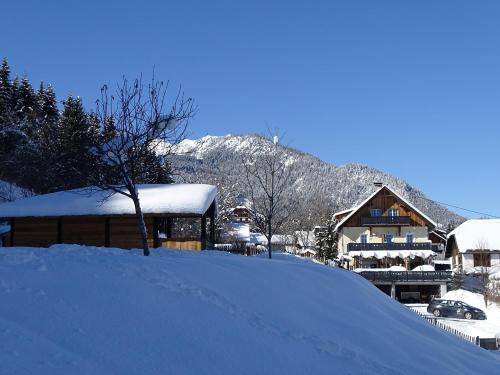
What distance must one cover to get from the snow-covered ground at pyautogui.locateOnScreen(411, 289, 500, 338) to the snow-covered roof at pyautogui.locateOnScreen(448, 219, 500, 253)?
1085 cm

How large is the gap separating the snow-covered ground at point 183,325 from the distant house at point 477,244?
4128 cm

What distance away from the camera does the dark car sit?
32438mm

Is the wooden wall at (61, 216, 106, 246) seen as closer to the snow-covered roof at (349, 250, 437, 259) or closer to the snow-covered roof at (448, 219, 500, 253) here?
the snow-covered roof at (349, 250, 437, 259)

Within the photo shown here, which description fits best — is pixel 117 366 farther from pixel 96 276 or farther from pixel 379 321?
pixel 379 321

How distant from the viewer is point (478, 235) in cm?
5044

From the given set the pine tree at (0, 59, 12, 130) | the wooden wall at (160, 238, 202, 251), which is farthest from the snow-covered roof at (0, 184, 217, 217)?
the pine tree at (0, 59, 12, 130)

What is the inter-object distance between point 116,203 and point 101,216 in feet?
2.53

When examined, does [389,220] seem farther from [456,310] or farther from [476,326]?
[476,326]

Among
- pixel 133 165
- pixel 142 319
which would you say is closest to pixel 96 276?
pixel 142 319

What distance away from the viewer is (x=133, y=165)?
500 inches

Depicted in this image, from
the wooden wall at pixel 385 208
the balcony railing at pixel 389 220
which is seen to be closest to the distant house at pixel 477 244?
the wooden wall at pixel 385 208

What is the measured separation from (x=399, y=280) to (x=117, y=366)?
127 feet

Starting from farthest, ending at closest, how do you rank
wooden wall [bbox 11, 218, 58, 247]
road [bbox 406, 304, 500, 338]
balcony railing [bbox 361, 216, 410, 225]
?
balcony railing [bbox 361, 216, 410, 225] < road [bbox 406, 304, 500, 338] < wooden wall [bbox 11, 218, 58, 247]

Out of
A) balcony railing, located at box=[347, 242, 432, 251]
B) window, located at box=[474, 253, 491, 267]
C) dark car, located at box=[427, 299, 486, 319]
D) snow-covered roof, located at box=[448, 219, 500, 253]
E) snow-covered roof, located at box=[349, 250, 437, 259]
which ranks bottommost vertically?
dark car, located at box=[427, 299, 486, 319]
